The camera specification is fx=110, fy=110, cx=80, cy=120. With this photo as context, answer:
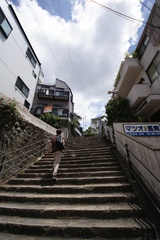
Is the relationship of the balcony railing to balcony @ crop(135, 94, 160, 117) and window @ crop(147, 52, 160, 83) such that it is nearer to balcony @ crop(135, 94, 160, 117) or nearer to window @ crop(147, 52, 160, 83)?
balcony @ crop(135, 94, 160, 117)

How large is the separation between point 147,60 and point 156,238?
1069 cm

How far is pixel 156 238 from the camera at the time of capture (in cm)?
166

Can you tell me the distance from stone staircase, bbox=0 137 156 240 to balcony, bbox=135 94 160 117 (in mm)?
5847

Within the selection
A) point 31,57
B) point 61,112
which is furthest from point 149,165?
point 31,57

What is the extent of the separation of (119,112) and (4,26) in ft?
41.6

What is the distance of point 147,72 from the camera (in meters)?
9.10

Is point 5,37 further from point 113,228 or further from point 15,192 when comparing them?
point 113,228

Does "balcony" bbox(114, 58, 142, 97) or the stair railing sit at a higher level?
"balcony" bbox(114, 58, 142, 97)

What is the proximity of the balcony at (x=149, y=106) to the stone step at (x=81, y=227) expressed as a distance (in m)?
7.25

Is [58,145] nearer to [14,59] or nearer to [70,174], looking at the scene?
[70,174]

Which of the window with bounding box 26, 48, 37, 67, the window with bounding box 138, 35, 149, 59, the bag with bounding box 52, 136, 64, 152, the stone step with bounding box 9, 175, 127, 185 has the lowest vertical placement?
the stone step with bounding box 9, 175, 127, 185

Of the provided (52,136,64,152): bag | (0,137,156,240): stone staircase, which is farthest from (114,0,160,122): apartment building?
(52,136,64,152): bag

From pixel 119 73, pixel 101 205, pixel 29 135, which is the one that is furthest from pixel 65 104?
pixel 101 205

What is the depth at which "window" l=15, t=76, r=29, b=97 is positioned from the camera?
12.1 metres
